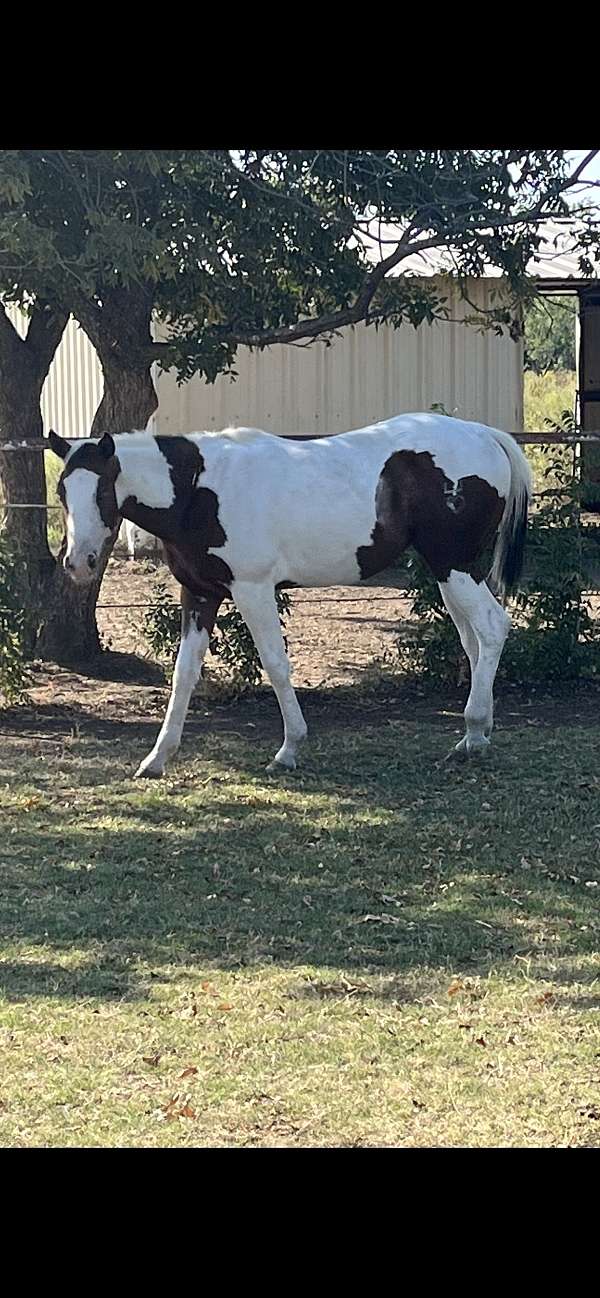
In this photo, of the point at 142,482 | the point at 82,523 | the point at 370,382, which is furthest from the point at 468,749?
the point at 370,382

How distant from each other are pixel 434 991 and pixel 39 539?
6025mm

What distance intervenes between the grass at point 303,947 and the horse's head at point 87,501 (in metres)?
1.08

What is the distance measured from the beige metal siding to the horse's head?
8.68 m

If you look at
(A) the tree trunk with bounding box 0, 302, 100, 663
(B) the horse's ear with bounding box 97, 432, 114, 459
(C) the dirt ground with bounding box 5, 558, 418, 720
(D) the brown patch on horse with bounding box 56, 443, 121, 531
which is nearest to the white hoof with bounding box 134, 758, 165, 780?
(D) the brown patch on horse with bounding box 56, 443, 121, 531

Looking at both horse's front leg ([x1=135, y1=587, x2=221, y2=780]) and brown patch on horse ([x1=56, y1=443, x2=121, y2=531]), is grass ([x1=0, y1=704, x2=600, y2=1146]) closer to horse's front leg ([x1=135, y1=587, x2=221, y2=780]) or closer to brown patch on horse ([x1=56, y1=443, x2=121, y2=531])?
horse's front leg ([x1=135, y1=587, x2=221, y2=780])

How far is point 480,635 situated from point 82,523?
2188mm

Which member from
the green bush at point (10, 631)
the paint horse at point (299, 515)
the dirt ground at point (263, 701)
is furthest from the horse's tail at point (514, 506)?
the green bush at point (10, 631)

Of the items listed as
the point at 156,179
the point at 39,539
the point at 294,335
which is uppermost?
the point at 156,179

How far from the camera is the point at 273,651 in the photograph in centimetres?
758

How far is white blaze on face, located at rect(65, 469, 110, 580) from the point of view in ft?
23.1
